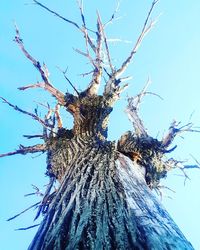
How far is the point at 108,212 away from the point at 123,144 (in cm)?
238

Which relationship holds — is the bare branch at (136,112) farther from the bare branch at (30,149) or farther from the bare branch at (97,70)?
the bare branch at (30,149)

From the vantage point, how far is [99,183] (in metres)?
2.46

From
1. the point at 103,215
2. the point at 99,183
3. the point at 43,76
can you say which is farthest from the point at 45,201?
the point at 43,76

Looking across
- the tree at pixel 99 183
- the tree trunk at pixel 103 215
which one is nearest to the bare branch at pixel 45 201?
the tree at pixel 99 183

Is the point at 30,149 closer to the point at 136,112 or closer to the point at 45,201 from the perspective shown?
the point at 45,201

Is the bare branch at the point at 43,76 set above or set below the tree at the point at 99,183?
above

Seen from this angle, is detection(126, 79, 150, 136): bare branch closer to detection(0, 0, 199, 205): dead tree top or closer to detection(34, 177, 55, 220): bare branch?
detection(0, 0, 199, 205): dead tree top

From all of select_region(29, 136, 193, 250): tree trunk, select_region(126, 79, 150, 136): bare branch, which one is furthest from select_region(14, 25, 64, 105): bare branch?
select_region(29, 136, 193, 250): tree trunk

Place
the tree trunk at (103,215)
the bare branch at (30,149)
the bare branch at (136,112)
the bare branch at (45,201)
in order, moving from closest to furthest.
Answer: the tree trunk at (103,215)
the bare branch at (45,201)
the bare branch at (30,149)
the bare branch at (136,112)

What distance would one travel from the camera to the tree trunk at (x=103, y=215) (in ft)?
5.51

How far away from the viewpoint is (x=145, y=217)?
6.89 ft

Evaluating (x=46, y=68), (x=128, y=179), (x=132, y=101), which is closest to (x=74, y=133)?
(x=128, y=179)

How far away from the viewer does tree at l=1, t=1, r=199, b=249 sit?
1746 millimetres

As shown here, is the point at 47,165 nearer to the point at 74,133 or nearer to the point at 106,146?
the point at 74,133
